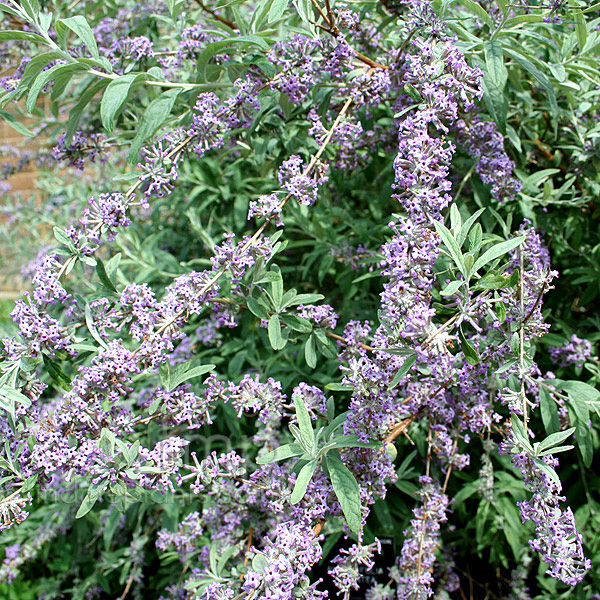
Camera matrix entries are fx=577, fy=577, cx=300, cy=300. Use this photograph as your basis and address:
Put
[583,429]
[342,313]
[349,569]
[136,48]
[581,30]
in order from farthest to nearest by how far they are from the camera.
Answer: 1. [342,313]
2. [136,48]
3. [581,30]
4. [583,429]
5. [349,569]

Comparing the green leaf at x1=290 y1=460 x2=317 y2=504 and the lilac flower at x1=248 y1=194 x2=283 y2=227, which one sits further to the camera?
the lilac flower at x1=248 y1=194 x2=283 y2=227

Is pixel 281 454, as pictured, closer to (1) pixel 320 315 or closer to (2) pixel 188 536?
(1) pixel 320 315

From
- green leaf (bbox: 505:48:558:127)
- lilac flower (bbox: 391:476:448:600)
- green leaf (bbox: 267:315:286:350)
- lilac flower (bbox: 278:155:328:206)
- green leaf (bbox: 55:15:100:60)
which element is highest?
green leaf (bbox: 55:15:100:60)

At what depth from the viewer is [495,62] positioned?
1.61 metres

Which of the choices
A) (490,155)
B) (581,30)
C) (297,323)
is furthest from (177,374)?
(581,30)

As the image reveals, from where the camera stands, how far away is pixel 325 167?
174cm

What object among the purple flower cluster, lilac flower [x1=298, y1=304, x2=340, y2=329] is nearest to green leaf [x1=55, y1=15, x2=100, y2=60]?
lilac flower [x1=298, y1=304, x2=340, y2=329]

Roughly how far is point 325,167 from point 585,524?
171cm

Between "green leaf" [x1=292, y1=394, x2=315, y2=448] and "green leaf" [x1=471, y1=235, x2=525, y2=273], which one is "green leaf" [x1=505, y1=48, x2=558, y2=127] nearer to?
"green leaf" [x1=471, y1=235, x2=525, y2=273]

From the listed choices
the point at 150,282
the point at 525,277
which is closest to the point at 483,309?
the point at 525,277

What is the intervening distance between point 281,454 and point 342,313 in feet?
3.71

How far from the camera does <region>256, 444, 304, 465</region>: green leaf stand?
1364 millimetres

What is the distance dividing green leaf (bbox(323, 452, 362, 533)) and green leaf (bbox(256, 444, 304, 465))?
0.08 meters

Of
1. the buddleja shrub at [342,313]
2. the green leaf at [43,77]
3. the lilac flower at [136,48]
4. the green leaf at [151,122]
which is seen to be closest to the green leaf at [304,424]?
the buddleja shrub at [342,313]
